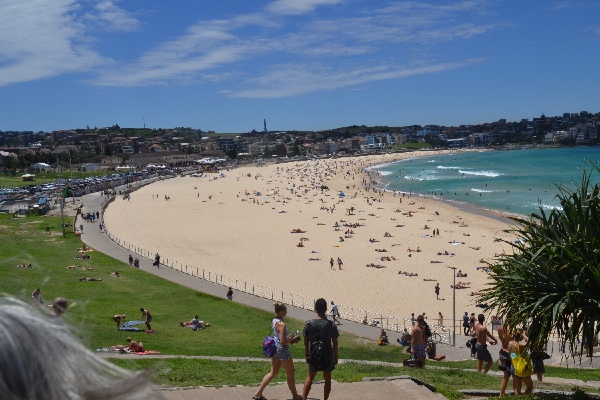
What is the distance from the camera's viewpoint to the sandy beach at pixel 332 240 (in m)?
24.2

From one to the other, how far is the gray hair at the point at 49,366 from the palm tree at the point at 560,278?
19.3 feet

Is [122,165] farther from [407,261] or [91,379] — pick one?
[91,379]

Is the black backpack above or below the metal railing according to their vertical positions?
above

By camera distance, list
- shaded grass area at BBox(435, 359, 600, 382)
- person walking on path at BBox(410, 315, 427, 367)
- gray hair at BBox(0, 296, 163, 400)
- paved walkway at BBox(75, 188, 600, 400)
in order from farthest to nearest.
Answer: shaded grass area at BBox(435, 359, 600, 382) → person walking on path at BBox(410, 315, 427, 367) → paved walkway at BBox(75, 188, 600, 400) → gray hair at BBox(0, 296, 163, 400)

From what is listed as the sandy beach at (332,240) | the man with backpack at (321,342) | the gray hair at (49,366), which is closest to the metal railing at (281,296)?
the sandy beach at (332,240)

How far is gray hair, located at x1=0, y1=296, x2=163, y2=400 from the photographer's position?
1.20 meters

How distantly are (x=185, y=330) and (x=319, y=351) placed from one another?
991cm

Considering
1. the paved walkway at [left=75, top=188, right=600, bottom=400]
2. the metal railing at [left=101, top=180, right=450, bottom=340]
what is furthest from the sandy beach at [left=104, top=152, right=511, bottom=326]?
the paved walkway at [left=75, top=188, right=600, bottom=400]

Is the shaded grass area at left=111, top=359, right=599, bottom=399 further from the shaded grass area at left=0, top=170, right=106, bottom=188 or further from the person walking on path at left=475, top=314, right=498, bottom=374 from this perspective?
the shaded grass area at left=0, top=170, right=106, bottom=188

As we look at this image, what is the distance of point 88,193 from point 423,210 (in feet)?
121

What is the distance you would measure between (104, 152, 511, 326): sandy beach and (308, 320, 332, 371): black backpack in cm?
584

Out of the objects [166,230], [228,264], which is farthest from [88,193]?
[228,264]

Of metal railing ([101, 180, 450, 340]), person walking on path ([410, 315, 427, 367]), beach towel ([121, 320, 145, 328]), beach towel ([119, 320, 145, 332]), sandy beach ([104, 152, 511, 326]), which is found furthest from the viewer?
sandy beach ([104, 152, 511, 326])

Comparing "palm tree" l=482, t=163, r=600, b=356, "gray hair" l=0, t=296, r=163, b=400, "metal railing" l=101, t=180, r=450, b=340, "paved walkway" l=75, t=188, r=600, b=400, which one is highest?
"gray hair" l=0, t=296, r=163, b=400
